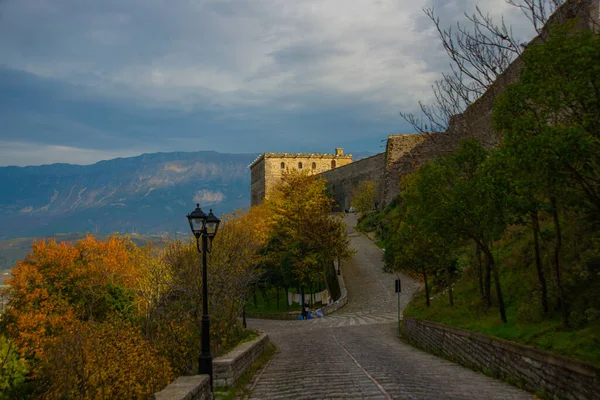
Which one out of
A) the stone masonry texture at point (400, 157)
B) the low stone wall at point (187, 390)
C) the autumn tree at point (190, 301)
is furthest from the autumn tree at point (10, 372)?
the stone masonry texture at point (400, 157)

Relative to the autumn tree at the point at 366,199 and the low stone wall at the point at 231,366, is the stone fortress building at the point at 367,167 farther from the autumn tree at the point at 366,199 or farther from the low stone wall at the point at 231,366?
the low stone wall at the point at 231,366

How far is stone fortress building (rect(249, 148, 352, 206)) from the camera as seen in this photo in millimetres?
95125

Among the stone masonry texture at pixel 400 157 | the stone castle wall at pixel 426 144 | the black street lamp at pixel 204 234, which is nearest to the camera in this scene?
the black street lamp at pixel 204 234

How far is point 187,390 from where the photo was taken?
8.12 m

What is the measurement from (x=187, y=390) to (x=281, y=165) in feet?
290

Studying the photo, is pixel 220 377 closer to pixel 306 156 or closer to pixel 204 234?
pixel 204 234

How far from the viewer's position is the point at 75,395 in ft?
49.2

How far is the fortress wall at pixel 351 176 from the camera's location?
2854 inches

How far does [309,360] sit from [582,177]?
920 cm

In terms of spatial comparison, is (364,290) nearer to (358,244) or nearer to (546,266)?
(358,244)

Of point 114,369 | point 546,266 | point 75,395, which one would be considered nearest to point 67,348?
point 75,395

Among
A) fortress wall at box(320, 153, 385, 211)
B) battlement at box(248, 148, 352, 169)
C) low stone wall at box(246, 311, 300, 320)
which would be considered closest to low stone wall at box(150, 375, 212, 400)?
low stone wall at box(246, 311, 300, 320)

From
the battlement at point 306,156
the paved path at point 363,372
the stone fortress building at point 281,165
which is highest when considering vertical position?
the battlement at point 306,156

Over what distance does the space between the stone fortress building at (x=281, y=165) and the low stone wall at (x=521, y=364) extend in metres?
78.4
